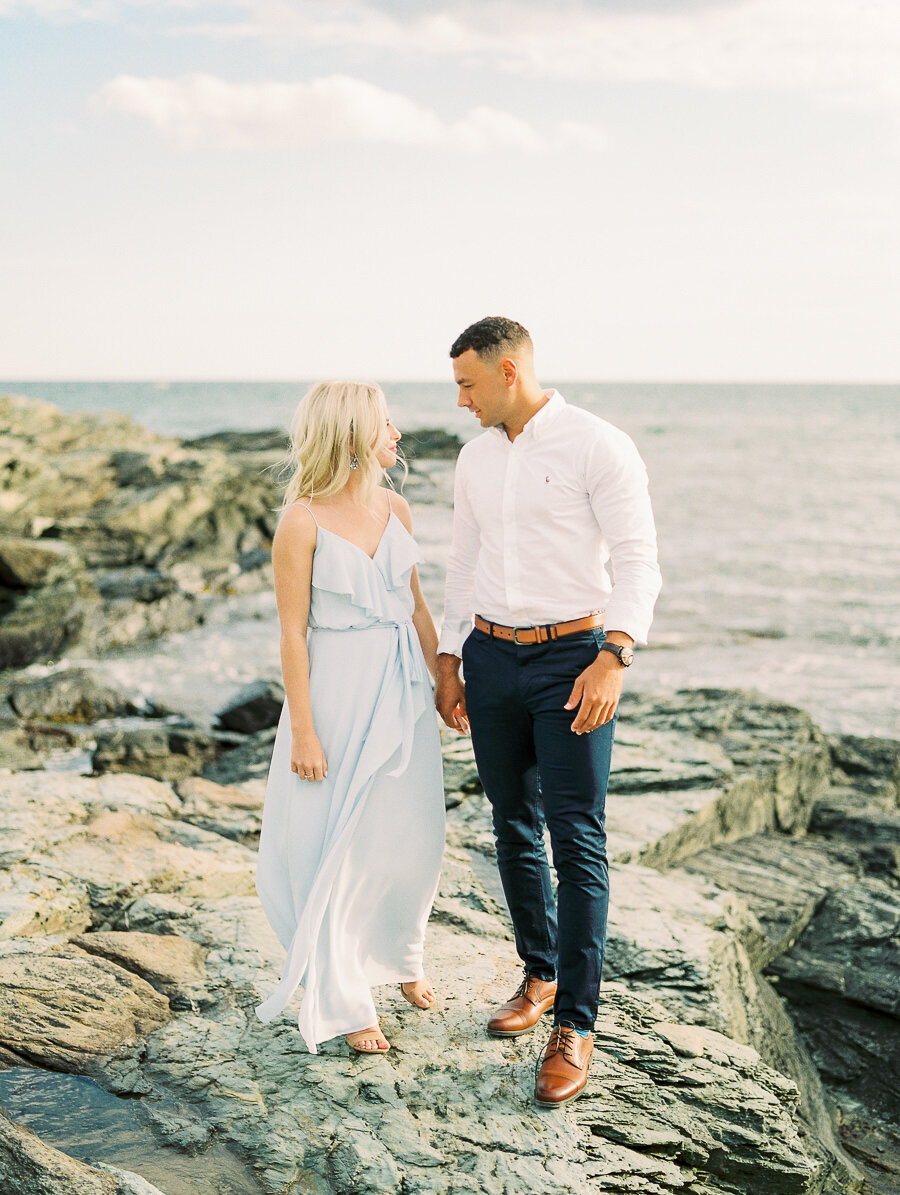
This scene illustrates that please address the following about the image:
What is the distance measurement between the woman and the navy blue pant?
0.21 m

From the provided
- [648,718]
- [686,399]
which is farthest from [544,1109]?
[686,399]

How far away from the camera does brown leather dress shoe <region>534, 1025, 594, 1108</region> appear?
284 centimetres

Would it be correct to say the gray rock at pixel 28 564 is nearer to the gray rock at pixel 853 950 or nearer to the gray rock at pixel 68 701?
the gray rock at pixel 68 701

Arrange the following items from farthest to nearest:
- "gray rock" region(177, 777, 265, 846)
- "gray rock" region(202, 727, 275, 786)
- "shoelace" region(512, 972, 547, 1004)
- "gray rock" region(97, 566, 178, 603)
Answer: "gray rock" region(97, 566, 178, 603) → "gray rock" region(202, 727, 275, 786) → "gray rock" region(177, 777, 265, 846) → "shoelace" region(512, 972, 547, 1004)

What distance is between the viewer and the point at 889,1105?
4.16m

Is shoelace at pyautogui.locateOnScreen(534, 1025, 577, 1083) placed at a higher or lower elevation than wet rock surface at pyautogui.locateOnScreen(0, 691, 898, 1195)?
higher

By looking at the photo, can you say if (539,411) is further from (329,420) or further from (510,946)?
(510,946)

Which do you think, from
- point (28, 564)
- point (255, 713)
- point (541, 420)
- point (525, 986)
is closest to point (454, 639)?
point (541, 420)

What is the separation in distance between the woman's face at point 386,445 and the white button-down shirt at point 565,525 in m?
0.33

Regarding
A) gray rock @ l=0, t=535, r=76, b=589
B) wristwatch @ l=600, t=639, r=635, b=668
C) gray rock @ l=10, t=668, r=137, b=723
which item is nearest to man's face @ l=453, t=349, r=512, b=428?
wristwatch @ l=600, t=639, r=635, b=668

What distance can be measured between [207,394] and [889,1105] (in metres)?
120

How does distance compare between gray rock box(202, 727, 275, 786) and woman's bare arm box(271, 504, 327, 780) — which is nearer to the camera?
woman's bare arm box(271, 504, 327, 780)

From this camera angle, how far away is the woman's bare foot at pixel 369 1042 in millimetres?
3027

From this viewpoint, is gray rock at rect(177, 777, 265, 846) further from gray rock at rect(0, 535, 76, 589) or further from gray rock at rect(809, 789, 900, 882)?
gray rock at rect(0, 535, 76, 589)
